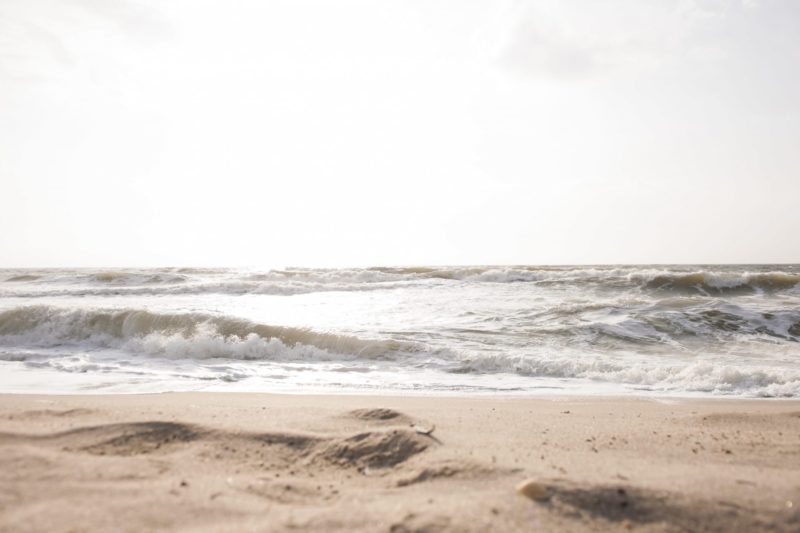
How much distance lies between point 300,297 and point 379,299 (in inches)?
112

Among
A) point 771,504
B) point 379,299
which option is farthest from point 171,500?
point 379,299

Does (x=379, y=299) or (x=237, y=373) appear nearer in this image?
(x=237, y=373)

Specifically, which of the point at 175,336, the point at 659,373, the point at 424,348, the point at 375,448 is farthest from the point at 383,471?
the point at 175,336

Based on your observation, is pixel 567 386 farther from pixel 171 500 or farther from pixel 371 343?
pixel 171 500

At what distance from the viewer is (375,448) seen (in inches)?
87.1

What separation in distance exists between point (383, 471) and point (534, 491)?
0.62 meters

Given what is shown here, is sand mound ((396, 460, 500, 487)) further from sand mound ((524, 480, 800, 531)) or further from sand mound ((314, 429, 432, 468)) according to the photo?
sand mound ((524, 480, 800, 531))

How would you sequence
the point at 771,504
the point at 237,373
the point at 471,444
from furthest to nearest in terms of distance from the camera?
the point at 237,373
the point at 471,444
the point at 771,504

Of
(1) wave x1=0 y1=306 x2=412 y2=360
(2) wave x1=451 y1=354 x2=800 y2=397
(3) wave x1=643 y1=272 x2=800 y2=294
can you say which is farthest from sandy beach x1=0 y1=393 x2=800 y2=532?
(3) wave x1=643 y1=272 x2=800 y2=294

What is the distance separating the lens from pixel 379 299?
1419 centimetres

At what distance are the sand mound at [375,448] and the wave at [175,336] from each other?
420cm

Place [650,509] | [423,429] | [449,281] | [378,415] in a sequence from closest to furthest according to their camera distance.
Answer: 1. [650,509]
2. [423,429]
3. [378,415]
4. [449,281]

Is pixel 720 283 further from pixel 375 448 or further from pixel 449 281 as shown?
pixel 375 448

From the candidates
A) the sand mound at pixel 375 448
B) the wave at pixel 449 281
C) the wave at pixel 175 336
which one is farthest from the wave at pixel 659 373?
the wave at pixel 449 281
